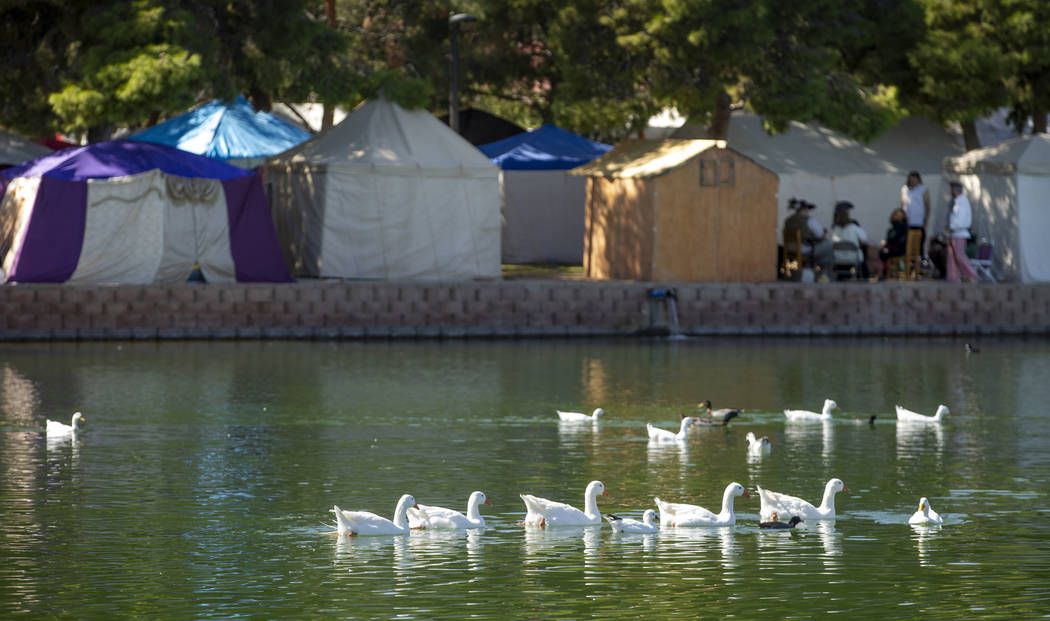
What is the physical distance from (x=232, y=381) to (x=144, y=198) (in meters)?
7.66

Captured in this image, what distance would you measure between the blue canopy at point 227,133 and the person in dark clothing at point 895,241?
45.8 feet

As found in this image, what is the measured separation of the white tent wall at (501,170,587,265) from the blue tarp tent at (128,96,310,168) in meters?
5.28

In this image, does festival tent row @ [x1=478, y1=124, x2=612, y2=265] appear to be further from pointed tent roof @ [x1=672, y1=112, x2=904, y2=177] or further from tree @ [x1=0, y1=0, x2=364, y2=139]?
tree @ [x1=0, y1=0, x2=364, y2=139]

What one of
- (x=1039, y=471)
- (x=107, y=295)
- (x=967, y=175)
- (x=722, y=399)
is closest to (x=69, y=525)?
(x=1039, y=471)

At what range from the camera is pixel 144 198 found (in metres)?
32.3

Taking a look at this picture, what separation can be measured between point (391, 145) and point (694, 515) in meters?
20.7

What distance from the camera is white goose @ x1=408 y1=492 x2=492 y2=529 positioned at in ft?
49.3

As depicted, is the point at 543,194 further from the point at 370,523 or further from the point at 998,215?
the point at 370,523

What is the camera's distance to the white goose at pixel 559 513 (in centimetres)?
1526

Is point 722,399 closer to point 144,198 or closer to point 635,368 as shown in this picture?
point 635,368

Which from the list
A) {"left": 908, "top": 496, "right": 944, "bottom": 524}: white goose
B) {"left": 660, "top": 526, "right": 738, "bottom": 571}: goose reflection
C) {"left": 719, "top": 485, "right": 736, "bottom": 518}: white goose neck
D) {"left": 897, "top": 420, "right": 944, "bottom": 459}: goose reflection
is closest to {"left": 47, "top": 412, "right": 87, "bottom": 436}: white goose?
{"left": 660, "top": 526, "right": 738, "bottom": 571}: goose reflection

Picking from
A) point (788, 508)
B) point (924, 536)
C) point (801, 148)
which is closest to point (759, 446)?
point (788, 508)

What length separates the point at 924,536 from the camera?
593 inches

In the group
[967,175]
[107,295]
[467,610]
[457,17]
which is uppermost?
[457,17]
